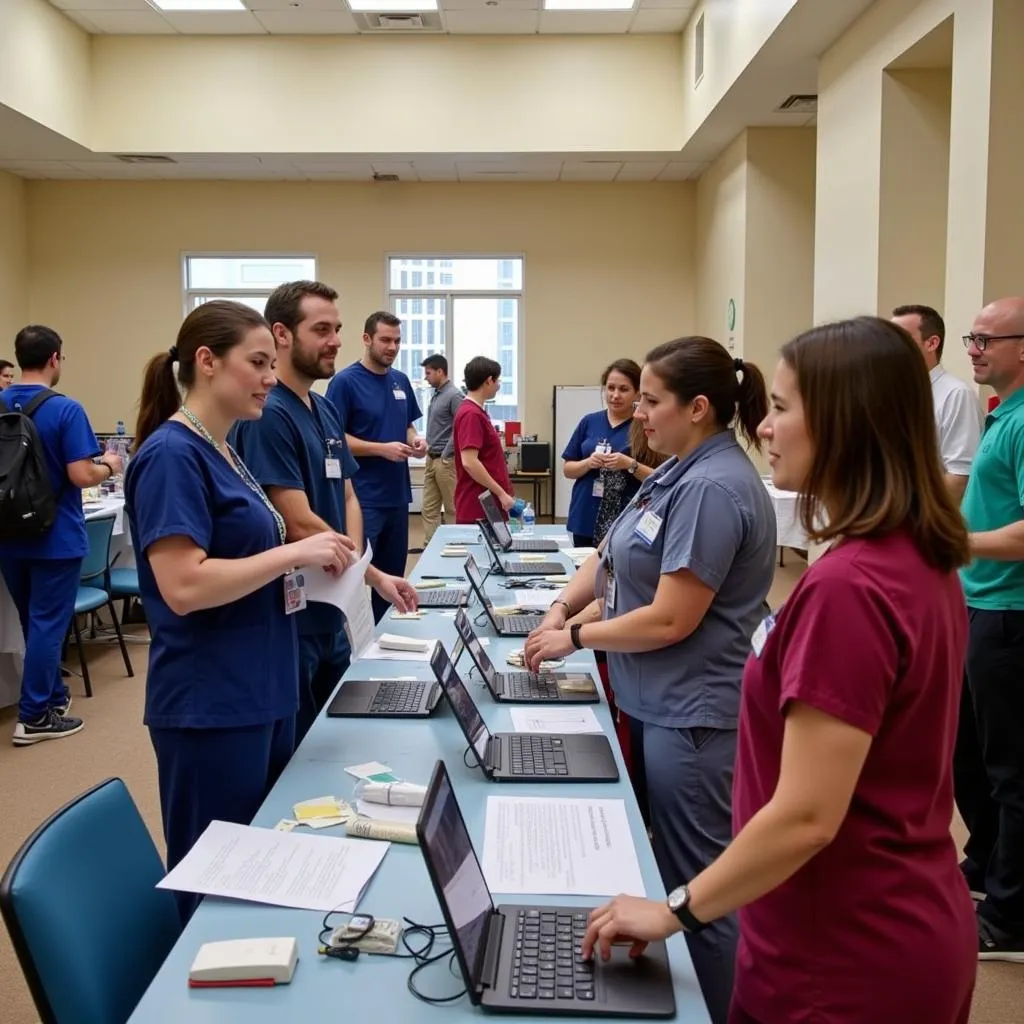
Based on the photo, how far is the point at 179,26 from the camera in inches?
295

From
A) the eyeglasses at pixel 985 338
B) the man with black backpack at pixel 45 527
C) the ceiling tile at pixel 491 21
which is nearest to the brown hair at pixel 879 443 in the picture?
the eyeglasses at pixel 985 338

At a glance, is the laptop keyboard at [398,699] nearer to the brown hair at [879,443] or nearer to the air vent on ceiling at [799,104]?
the brown hair at [879,443]

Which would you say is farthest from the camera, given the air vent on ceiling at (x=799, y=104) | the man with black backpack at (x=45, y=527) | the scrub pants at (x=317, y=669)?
the air vent on ceiling at (x=799, y=104)

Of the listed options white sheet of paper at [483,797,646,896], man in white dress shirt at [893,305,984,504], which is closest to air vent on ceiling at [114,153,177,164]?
man in white dress shirt at [893,305,984,504]

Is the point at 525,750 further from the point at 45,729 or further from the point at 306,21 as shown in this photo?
the point at 306,21

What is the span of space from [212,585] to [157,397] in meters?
0.49

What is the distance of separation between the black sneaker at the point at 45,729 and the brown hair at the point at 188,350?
2516 mm

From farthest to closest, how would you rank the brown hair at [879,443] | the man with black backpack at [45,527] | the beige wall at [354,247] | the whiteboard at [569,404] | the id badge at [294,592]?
1. the whiteboard at [569,404]
2. the beige wall at [354,247]
3. the man with black backpack at [45,527]
4. the id badge at [294,592]
5. the brown hair at [879,443]

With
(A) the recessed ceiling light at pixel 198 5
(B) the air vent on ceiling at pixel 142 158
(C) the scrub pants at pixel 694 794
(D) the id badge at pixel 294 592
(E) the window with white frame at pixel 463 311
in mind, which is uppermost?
(A) the recessed ceiling light at pixel 198 5

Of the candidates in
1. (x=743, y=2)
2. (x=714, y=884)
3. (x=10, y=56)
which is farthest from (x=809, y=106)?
(x=714, y=884)

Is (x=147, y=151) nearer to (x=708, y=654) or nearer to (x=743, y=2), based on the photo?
(x=743, y=2)

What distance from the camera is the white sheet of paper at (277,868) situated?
1.31 metres

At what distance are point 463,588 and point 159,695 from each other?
1.80 m

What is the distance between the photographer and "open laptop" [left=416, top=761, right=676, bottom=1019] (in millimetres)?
1066
